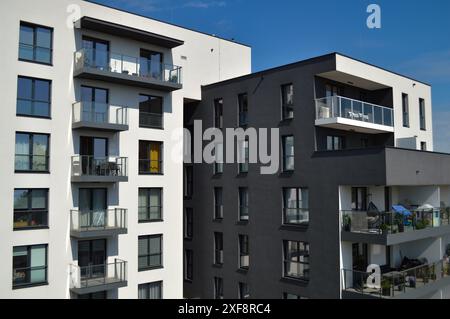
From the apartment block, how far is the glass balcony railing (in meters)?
3.13

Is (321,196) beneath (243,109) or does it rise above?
beneath

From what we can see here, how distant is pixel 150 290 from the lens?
19984 millimetres

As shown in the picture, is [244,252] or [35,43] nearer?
[35,43]

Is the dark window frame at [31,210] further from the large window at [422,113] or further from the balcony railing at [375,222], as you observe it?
the large window at [422,113]

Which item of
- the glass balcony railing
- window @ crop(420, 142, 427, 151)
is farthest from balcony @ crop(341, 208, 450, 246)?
Result: the glass balcony railing

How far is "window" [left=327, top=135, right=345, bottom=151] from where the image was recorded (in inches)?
785

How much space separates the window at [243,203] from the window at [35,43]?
10.8 m

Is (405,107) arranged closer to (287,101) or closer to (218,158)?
(287,101)

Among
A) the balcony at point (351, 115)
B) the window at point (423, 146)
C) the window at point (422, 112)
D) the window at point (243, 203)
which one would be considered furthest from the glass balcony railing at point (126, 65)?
the window at point (423, 146)

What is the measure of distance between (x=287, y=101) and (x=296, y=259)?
7276 mm

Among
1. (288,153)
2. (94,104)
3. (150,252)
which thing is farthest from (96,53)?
(288,153)

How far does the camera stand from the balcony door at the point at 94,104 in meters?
18.0

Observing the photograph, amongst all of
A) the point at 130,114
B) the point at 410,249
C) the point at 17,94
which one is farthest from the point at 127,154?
the point at 410,249

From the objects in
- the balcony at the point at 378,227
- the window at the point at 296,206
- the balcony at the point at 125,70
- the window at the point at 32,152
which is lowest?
the balcony at the point at 378,227
